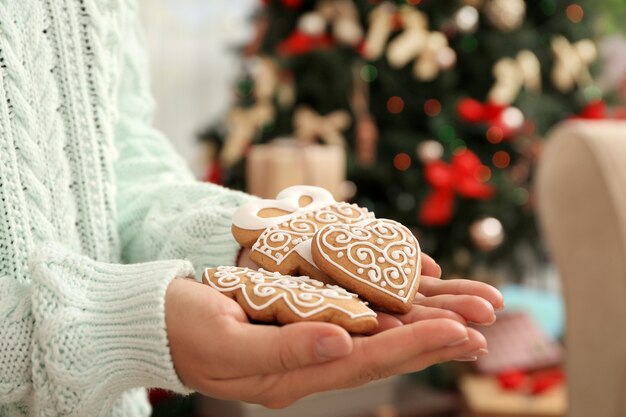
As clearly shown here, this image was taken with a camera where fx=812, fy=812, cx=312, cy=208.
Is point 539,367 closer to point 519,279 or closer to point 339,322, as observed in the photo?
point 519,279

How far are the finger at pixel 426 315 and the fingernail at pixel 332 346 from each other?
0.11 m

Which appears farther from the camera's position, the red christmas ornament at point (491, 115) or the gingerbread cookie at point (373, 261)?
the red christmas ornament at point (491, 115)

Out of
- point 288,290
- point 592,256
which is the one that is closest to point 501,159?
point 592,256

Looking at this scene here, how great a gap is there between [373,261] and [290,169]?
136 cm

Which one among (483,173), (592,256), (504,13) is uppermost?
(504,13)

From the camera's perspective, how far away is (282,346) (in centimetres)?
53

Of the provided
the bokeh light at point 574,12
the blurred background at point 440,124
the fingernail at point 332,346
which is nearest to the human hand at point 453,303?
the fingernail at point 332,346

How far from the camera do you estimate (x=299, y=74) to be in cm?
258

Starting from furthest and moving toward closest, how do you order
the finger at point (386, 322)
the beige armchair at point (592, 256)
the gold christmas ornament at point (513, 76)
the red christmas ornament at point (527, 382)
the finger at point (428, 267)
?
the gold christmas ornament at point (513, 76) < the red christmas ornament at point (527, 382) < the beige armchair at point (592, 256) < the finger at point (428, 267) < the finger at point (386, 322)

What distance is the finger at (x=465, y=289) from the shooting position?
24.8 inches

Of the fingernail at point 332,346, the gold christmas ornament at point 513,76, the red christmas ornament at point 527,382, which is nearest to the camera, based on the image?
the fingernail at point 332,346

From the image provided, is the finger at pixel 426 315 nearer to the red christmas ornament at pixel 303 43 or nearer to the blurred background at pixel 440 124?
the blurred background at pixel 440 124

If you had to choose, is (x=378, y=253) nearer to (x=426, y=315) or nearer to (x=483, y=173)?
(x=426, y=315)

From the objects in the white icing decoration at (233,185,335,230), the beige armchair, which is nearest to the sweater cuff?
the white icing decoration at (233,185,335,230)
